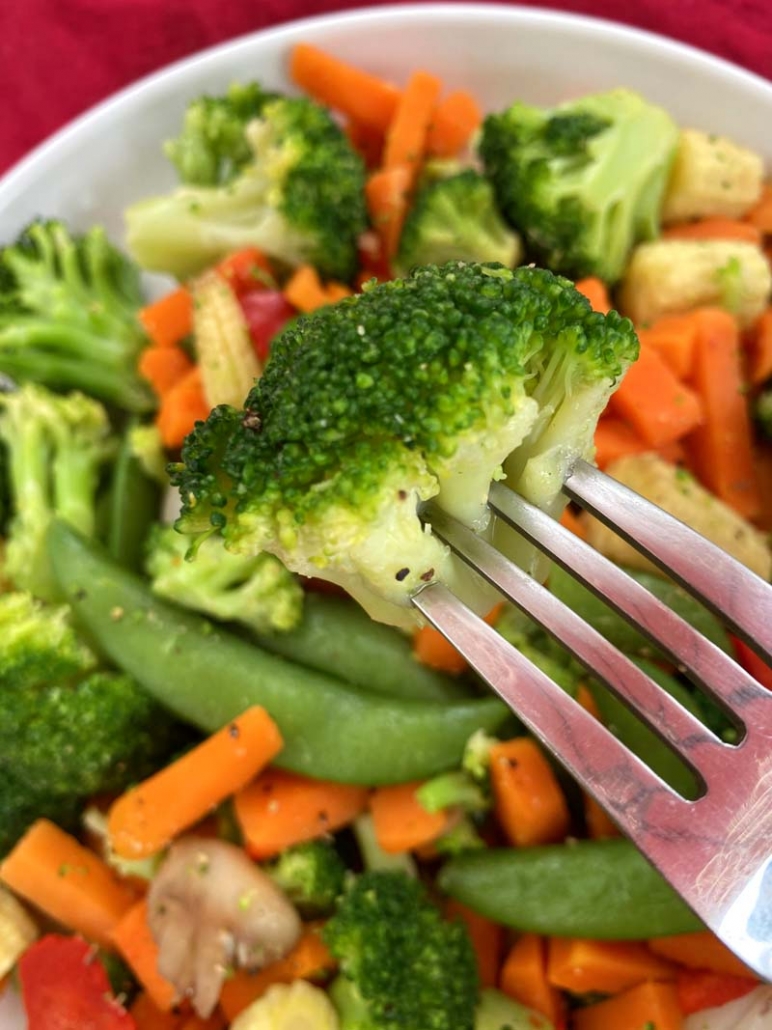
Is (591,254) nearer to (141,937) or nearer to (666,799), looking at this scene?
(666,799)

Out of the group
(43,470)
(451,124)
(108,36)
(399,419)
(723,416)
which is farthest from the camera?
(108,36)

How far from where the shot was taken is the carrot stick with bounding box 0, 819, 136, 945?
195 cm

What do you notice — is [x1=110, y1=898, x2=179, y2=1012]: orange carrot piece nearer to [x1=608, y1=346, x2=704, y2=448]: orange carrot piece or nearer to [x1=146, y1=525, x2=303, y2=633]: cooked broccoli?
[x1=146, y1=525, x2=303, y2=633]: cooked broccoli

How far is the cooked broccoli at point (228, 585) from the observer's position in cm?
195

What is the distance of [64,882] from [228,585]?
74 cm

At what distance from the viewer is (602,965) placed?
69.8 inches

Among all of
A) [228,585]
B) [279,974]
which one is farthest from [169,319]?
[279,974]

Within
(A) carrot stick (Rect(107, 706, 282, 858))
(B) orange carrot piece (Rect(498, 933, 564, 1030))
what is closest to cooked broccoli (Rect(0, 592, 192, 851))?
(A) carrot stick (Rect(107, 706, 282, 858))

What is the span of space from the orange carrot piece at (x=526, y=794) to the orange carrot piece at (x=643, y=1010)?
33 centimetres

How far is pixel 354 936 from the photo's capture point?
1741mm

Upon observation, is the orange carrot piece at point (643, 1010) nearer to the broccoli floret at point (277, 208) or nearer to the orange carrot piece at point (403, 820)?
the orange carrot piece at point (403, 820)

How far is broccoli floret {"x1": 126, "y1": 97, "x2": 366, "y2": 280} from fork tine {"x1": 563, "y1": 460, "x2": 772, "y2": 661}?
44.7 inches

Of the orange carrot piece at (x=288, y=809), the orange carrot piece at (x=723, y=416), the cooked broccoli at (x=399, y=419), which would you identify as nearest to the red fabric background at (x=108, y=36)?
the orange carrot piece at (x=723, y=416)

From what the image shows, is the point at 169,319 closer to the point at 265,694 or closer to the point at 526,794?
the point at 265,694
